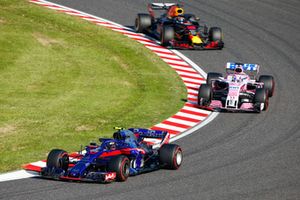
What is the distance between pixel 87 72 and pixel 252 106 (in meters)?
8.66

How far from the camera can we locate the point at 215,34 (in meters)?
41.8

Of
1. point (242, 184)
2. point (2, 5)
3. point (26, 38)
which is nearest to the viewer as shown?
point (242, 184)

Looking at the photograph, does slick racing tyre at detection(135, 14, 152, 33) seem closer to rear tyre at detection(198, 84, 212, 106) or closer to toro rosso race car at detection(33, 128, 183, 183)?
rear tyre at detection(198, 84, 212, 106)


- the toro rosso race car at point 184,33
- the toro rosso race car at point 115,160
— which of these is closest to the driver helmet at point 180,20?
A: the toro rosso race car at point 184,33

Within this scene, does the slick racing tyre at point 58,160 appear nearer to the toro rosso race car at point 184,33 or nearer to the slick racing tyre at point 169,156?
the slick racing tyre at point 169,156

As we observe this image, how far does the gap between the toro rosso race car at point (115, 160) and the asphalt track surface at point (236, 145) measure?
26 cm

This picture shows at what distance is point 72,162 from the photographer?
23.0 meters

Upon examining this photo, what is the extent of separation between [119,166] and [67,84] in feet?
44.3

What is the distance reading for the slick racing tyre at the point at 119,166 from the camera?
22.2m

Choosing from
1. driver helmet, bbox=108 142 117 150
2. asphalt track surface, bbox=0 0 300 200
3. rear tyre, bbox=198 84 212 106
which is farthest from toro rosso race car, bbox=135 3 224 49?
driver helmet, bbox=108 142 117 150

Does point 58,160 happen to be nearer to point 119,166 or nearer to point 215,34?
point 119,166

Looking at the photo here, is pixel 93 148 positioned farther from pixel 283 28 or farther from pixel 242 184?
pixel 283 28

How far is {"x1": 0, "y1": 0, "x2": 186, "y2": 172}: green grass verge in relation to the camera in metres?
A: 28.1

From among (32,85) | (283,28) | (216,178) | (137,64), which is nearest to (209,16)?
(283,28)
